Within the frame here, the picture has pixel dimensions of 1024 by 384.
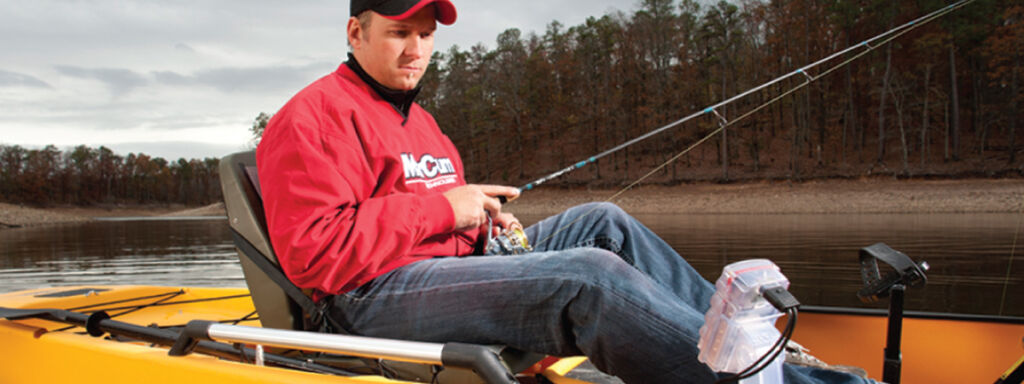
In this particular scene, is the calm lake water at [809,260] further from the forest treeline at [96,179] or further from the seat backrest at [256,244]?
the forest treeline at [96,179]

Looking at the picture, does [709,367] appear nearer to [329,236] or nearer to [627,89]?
[329,236]

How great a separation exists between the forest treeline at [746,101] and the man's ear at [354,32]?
24.4 meters

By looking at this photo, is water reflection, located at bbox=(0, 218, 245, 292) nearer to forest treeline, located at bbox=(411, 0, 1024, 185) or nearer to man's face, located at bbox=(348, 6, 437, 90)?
man's face, located at bbox=(348, 6, 437, 90)

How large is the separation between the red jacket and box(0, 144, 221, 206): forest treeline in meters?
72.3

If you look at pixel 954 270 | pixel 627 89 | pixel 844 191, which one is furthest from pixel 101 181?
pixel 954 270

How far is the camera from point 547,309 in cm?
137

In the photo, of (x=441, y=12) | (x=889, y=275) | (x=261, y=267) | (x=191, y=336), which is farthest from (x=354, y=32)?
(x=889, y=275)

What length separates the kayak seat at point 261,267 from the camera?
5.61 feet

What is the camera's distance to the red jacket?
145 cm

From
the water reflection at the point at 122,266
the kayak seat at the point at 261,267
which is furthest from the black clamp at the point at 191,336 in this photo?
the water reflection at the point at 122,266

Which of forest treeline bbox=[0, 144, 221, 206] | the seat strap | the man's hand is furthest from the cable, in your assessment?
forest treeline bbox=[0, 144, 221, 206]

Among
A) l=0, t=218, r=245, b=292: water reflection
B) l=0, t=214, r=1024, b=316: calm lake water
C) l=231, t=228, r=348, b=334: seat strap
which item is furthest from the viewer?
l=0, t=218, r=245, b=292: water reflection

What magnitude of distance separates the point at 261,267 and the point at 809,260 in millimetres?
8693

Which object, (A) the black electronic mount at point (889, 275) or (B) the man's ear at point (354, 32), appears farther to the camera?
(B) the man's ear at point (354, 32)
